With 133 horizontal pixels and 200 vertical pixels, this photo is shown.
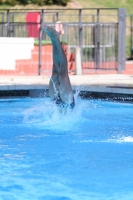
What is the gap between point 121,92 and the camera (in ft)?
50.5

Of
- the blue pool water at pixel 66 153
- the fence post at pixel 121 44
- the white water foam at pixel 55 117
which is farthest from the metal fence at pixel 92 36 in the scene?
the white water foam at pixel 55 117

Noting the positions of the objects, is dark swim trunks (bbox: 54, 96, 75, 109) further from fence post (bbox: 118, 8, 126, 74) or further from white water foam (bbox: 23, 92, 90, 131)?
fence post (bbox: 118, 8, 126, 74)

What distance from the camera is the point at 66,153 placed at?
9.30m

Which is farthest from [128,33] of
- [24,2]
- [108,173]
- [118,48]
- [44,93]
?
[108,173]

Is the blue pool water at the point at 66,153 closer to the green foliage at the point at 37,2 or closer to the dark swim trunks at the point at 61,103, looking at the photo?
the dark swim trunks at the point at 61,103

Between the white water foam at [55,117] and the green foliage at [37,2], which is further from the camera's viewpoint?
the green foliage at [37,2]

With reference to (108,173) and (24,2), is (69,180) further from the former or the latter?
(24,2)

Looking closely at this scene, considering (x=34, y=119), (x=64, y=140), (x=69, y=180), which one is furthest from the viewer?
(x=34, y=119)

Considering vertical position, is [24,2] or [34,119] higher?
[24,2]

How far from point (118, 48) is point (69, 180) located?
16.4 m

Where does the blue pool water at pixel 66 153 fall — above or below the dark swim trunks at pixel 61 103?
below

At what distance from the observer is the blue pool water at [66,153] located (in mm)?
7312

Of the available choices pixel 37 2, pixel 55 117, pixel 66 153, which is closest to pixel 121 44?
pixel 55 117

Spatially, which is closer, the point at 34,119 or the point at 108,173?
the point at 108,173
